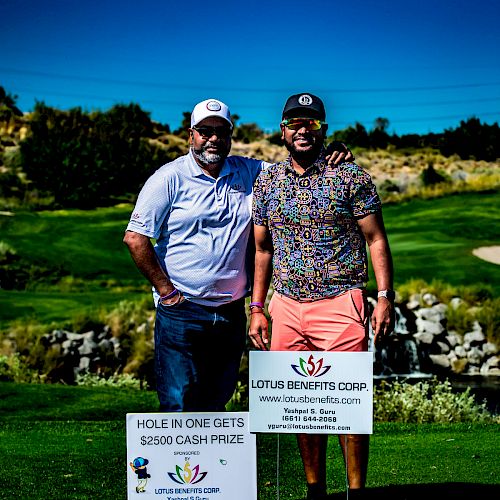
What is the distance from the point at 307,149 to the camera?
3893mm

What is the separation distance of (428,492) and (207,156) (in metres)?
1.75

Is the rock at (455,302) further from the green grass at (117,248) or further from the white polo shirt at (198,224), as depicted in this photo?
the white polo shirt at (198,224)

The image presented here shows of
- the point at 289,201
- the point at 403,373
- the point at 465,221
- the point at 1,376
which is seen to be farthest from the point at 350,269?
the point at 465,221

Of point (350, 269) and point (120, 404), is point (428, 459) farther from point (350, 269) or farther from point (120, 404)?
point (120, 404)

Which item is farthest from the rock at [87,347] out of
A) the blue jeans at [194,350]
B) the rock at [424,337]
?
the blue jeans at [194,350]

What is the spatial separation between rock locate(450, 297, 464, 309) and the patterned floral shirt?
34.1 ft

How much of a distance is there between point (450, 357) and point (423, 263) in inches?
173

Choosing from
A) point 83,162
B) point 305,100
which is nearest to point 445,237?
point 83,162

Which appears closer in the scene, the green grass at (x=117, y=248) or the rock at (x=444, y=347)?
the rock at (x=444, y=347)

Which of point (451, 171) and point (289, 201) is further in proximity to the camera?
point (451, 171)

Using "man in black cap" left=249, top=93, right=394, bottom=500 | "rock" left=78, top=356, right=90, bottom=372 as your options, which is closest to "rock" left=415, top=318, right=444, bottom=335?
"rock" left=78, top=356, right=90, bottom=372

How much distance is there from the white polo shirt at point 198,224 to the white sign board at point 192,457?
0.60 metres

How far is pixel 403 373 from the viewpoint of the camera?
13.1 meters

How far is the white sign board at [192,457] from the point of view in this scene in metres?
3.82
